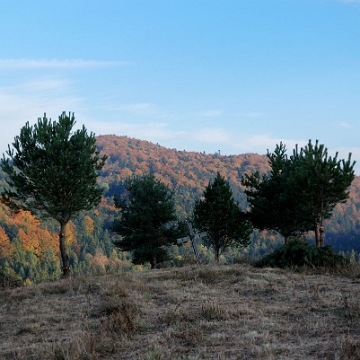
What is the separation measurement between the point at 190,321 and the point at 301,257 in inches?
375

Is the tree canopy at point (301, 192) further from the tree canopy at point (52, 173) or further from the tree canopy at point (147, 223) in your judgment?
the tree canopy at point (52, 173)

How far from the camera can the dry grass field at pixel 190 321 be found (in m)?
6.10

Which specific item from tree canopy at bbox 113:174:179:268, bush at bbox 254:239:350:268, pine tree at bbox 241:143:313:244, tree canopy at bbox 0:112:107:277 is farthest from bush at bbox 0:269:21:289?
pine tree at bbox 241:143:313:244

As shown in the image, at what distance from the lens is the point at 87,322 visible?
820 centimetres

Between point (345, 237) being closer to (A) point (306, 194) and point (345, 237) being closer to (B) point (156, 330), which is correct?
(A) point (306, 194)

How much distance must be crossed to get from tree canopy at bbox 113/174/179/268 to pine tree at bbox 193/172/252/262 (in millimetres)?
2623

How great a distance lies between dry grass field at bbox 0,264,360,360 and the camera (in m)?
6.10

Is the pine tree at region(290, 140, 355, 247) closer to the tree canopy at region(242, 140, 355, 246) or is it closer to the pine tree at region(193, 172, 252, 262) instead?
the tree canopy at region(242, 140, 355, 246)

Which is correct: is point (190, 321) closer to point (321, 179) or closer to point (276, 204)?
point (321, 179)

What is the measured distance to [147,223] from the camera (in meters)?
34.3

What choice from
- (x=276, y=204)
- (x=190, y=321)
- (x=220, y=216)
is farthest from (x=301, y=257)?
(x=220, y=216)

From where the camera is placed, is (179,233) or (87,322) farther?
(179,233)

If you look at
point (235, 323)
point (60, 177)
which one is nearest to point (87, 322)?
point (235, 323)

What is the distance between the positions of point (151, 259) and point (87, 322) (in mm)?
27039
